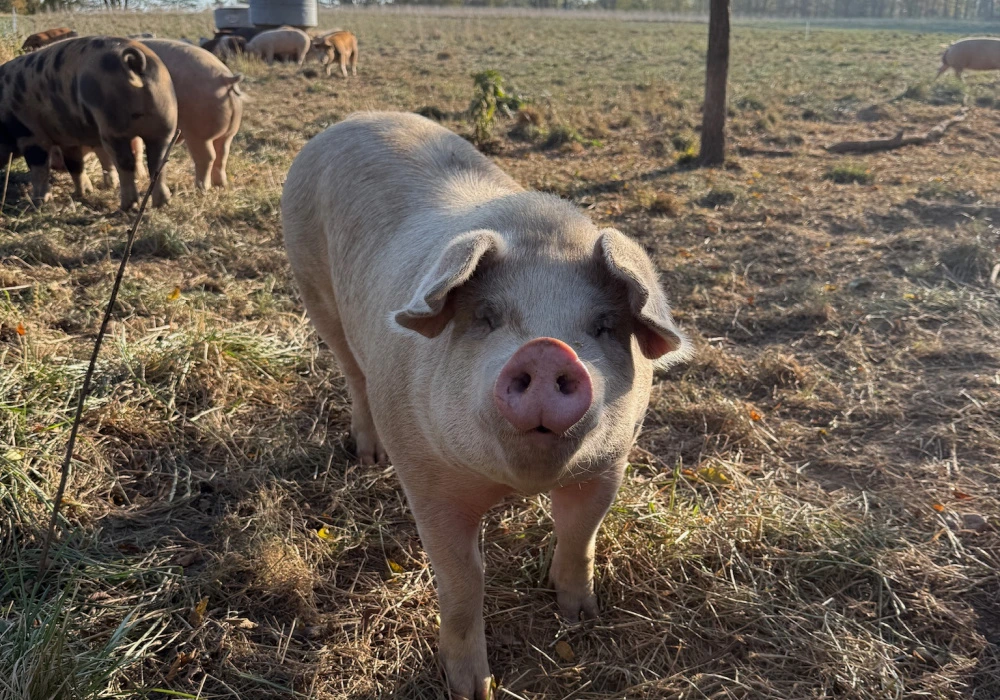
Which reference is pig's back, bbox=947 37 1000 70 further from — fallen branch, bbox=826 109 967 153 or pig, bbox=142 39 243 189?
pig, bbox=142 39 243 189

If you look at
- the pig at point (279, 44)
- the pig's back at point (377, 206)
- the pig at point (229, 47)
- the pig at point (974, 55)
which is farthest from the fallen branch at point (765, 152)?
the pig at point (279, 44)

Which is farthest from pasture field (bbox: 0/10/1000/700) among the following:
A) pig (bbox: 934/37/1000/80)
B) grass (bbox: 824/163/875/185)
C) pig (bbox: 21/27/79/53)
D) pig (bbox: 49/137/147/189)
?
pig (bbox: 934/37/1000/80)

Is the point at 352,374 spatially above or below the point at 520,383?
below

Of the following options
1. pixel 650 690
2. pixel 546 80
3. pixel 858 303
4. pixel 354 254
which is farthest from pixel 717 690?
pixel 546 80

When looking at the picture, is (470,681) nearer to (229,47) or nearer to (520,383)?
(520,383)

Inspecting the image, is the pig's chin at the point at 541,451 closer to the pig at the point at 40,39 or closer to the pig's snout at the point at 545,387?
the pig's snout at the point at 545,387

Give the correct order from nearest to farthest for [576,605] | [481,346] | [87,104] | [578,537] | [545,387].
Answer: [545,387] → [481,346] → [578,537] → [576,605] → [87,104]

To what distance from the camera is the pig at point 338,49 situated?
19047mm

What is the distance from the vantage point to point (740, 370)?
14.1ft

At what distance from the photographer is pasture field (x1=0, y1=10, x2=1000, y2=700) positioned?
2434 millimetres

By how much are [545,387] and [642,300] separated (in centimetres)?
42

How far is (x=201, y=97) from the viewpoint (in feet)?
23.3

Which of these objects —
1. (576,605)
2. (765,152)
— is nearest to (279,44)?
(765,152)

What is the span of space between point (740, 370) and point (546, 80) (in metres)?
16.3
